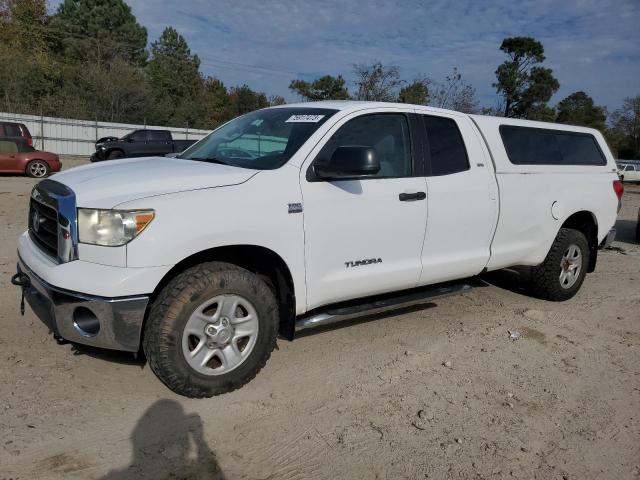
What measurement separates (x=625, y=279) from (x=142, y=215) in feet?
21.4

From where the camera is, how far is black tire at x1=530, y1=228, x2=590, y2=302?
5340 mm

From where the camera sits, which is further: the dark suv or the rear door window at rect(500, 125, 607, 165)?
the dark suv

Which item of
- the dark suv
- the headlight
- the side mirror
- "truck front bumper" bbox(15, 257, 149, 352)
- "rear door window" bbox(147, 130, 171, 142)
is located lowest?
"truck front bumper" bbox(15, 257, 149, 352)

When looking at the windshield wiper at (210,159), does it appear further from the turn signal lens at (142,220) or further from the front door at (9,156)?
the front door at (9,156)

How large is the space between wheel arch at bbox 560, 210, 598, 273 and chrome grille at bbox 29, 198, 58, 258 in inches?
195

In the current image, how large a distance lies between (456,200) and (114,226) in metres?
2.69

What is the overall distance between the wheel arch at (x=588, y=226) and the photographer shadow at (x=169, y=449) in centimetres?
450

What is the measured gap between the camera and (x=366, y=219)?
3654 mm

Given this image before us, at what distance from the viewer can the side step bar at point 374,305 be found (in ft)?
11.7

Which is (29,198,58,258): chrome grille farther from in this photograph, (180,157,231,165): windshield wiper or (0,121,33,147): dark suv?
(0,121,33,147): dark suv

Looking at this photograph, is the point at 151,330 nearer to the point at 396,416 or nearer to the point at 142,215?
the point at 142,215

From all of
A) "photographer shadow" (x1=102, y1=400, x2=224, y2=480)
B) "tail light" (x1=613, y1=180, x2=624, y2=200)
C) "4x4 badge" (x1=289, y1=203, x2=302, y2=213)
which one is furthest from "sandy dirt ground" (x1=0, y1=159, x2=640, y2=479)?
"tail light" (x1=613, y1=180, x2=624, y2=200)

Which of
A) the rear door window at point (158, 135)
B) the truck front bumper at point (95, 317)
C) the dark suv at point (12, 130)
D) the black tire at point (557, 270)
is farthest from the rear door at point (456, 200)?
the rear door window at point (158, 135)

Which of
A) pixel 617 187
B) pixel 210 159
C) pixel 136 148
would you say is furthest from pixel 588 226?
pixel 136 148
